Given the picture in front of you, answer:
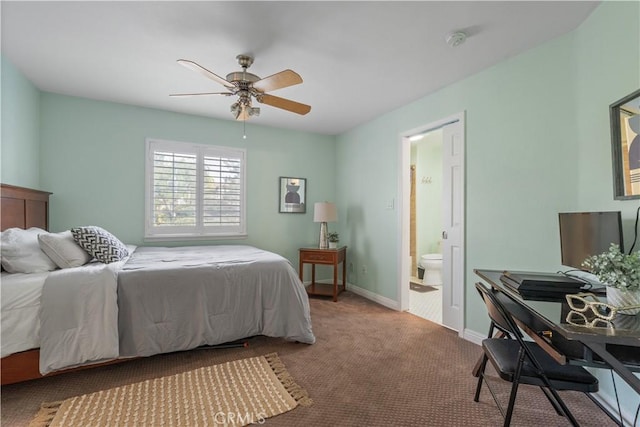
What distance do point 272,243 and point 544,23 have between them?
385 centimetres

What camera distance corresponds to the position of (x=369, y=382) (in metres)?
2.08

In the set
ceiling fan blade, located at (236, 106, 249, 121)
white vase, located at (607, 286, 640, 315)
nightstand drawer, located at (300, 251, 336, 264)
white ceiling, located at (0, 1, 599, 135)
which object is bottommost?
nightstand drawer, located at (300, 251, 336, 264)

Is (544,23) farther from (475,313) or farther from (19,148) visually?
(19,148)

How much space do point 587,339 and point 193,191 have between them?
4.08m

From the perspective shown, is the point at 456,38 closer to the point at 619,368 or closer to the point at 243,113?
the point at 243,113

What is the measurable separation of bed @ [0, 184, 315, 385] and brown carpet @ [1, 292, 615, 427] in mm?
139

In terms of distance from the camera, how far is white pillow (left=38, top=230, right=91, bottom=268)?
7.05 ft

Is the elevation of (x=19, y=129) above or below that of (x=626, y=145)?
above

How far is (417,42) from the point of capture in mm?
2264

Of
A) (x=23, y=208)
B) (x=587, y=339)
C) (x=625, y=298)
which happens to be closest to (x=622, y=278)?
(x=625, y=298)

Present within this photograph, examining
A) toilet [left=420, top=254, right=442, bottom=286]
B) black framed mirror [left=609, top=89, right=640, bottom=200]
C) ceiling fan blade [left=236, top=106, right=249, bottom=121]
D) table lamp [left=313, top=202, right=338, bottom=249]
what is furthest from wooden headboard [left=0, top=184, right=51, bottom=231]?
toilet [left=420, top=254, right=442, bottom=286]

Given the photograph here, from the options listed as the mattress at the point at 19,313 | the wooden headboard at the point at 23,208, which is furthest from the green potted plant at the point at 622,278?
the wooden headboard at the point at 23,208

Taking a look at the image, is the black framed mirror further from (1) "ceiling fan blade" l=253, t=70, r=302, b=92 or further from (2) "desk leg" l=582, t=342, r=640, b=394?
(1) "ceiling fan blade" l=253, t=70, r=302, b=92

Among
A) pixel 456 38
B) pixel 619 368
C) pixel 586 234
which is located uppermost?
pixel 456 38
